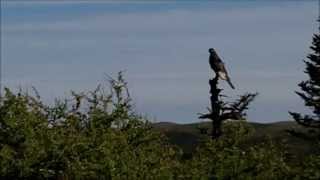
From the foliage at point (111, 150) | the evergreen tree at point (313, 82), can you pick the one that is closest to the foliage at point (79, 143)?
the foliage at point (111, 150)

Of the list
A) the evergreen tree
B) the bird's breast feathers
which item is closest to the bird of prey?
the bird's breast feathers

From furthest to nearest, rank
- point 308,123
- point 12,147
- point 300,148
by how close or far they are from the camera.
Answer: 1. point 300,148
2. point 308,123
3. point 12,147

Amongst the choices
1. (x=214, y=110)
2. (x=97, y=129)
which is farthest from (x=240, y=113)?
(x=97, y=129)

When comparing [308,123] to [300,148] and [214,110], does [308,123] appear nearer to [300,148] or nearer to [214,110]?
[300,148]

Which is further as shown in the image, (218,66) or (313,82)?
(313,82)

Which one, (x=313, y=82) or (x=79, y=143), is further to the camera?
(x=313, y=82)

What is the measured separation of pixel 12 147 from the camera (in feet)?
85.9

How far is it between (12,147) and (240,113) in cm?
751

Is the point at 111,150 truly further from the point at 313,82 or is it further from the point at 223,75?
the point at 313,82

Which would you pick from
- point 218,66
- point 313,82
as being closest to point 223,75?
point 218,66

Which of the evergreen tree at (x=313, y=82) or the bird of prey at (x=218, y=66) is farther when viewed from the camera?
the evergreen tree at (x=313, y=82)

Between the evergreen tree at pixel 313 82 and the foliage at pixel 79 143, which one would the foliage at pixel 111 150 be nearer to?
the foliage at pixel 79 143

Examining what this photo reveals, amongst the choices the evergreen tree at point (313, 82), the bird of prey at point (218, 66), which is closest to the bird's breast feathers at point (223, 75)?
the bird of prey at point (218, 66)

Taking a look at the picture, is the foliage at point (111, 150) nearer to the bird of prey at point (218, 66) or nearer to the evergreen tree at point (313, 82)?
the bird of prey at point (218, 66)
